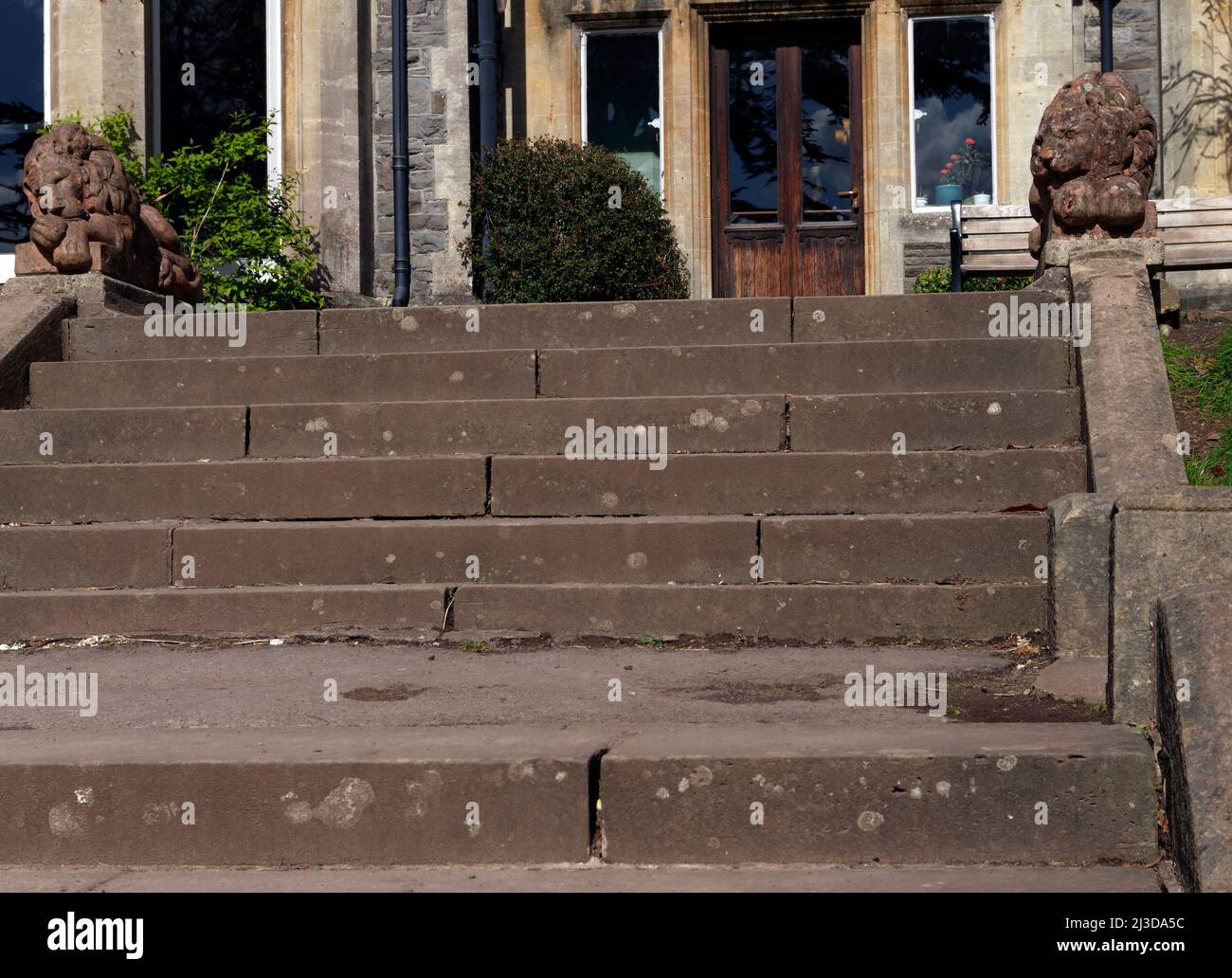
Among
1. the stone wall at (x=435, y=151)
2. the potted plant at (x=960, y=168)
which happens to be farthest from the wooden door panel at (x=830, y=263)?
the stone wall at (x=435, y=151)

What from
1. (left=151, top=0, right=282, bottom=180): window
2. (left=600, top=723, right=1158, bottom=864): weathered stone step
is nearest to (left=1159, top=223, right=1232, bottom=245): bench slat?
(left=600, top=723, right=1158, bottom=864): weathered stone step

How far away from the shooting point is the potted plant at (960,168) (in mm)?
12867

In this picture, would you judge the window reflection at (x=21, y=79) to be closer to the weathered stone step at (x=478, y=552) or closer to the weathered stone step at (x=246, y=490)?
the weathered stone step at (x=246, y=490)

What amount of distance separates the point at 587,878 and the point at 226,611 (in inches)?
111

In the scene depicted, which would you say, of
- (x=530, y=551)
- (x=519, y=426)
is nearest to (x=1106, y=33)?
(x=519, y=426)

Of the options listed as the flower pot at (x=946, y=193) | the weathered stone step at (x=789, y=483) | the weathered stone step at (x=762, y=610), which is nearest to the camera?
the weathered stone step at (x=762, y=610)

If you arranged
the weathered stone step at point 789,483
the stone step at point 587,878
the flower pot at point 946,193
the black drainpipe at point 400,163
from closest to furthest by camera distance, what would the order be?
the stone step at point 587,878
the weathered stone step at point 789,483
the black drainpipe at point 400,163
the flower pot at point 946,193

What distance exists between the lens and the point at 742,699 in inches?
173

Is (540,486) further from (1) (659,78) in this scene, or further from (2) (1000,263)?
(1) (659,78)

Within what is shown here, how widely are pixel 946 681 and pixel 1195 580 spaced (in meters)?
0.95

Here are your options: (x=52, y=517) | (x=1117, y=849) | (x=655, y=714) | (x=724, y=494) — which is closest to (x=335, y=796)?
(x=655, y=714)

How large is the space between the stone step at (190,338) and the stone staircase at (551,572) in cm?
2

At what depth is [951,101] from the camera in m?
13.1
